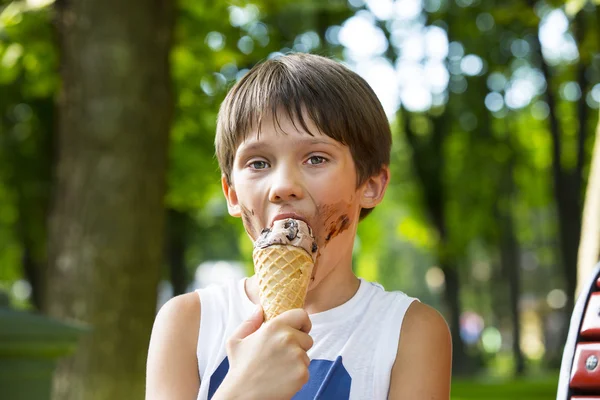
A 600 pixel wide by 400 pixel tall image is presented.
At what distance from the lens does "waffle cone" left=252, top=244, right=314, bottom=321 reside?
1.95 metres

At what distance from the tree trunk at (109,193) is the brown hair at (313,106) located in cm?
498

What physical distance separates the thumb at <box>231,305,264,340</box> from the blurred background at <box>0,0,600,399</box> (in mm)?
1413

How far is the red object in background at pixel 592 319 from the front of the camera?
215 cm

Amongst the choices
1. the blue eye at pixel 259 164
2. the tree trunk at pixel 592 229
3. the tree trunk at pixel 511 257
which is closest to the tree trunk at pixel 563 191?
the tree trunk at pixel 511 257

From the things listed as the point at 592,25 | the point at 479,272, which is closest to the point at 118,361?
the point at 592,25

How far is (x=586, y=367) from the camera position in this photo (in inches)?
83.7

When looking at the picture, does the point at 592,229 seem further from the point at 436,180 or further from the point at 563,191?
the point at 436,180

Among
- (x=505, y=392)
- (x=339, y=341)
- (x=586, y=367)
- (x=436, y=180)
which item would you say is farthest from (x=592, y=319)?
(x=436, y=180)

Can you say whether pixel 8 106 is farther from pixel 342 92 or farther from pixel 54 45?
pixel 342 92

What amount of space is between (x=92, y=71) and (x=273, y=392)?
5.92m

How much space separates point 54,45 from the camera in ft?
36.4

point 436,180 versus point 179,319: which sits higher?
point 436,180

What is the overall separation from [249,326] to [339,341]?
1.17 feet

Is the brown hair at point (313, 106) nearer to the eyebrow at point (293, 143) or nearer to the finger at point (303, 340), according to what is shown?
the eyebrow at point (293, 143)
